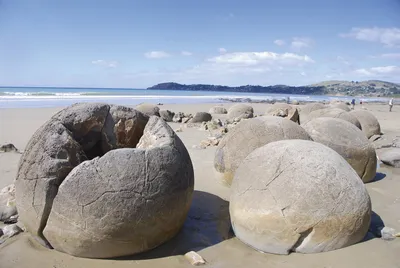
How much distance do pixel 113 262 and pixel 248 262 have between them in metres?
1.43

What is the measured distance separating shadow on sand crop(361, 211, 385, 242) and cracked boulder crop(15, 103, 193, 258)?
223cm

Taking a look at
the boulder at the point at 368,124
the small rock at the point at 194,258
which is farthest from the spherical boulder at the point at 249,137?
the boulder at the point at 368,124

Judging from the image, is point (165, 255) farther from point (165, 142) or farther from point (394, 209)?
point (394, 209)

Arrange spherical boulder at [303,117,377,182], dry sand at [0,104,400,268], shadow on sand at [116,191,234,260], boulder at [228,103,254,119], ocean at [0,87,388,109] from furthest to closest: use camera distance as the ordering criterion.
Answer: ocean at [0,87,388,109] < boulder at [228,103,254,119] < spherical boulder at [303,117,377,182] < shadow on sand at [116,191,234,260] < dry sand at [0,104,400,268]

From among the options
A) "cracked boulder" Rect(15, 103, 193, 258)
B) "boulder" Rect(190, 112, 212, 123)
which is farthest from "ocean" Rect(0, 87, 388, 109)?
"cracked boulder" Rect(15, 103, 193, 258)

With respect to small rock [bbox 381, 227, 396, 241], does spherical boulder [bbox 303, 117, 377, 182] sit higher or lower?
Answer: higher

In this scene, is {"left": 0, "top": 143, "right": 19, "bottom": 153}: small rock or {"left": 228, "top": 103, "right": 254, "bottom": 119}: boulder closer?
{"left": 0, "top": 143, "right": 19, "bottom": 153}: small rock

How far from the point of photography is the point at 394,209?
Answer: 520 centimetres

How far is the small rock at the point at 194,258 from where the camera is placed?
3.59 m

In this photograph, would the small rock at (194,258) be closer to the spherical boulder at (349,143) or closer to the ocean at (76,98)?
the spherical boulder at (349,143)

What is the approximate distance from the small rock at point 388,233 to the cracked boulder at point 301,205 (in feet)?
1.22

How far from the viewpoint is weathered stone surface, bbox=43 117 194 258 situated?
3418mm

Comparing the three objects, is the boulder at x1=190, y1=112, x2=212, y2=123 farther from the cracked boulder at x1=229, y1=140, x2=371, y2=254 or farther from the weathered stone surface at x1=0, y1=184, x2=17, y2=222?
the cracked boulder at x1=229, y1=140, x2=371, y2=254

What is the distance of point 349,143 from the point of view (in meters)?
6.13
